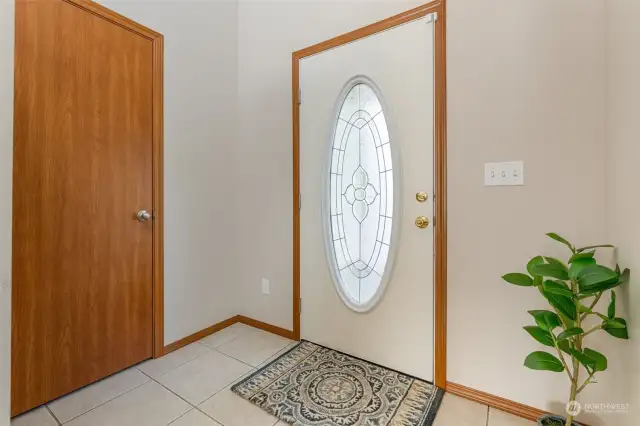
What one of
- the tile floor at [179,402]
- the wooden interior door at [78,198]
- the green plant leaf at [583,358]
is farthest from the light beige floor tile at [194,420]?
the green plant leaf at [583,358]

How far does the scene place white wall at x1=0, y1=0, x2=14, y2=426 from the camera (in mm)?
987

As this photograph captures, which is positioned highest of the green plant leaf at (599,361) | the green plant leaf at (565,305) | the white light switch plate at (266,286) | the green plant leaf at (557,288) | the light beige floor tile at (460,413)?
the green plant leaf at (557,288)

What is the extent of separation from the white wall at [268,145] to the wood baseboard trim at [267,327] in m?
0.04

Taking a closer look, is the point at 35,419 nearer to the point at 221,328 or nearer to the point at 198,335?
the point at 198,335

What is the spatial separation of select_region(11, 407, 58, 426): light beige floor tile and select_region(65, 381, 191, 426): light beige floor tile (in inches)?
4.1

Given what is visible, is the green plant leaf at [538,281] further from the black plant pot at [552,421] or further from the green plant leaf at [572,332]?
the black plant pot at [552,421]

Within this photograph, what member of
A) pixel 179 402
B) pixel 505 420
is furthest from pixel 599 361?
pixel 179 402

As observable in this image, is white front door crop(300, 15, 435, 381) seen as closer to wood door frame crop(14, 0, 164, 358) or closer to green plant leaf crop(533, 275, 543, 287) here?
green plant leaf crop(533, 275, 543, 287)

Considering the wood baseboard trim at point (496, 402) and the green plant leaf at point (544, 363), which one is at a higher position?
the green plant leaf at point (544, 363)

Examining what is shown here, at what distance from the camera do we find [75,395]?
4.92 ft

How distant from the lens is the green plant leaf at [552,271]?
3.33ft

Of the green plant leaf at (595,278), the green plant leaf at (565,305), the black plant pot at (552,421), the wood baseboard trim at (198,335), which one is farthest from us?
the wood baseboard trim at (198,335)

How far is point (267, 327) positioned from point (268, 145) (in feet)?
4.55

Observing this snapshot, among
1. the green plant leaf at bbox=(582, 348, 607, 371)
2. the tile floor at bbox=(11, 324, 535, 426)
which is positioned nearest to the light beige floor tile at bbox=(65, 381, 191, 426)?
the tile floor at bbox=(11, 324, 535, 426)
